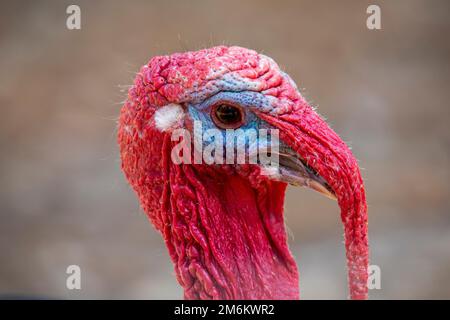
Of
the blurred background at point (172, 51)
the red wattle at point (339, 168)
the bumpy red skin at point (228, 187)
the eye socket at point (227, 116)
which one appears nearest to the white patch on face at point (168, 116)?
the bumpy red skin at point (228, 187)

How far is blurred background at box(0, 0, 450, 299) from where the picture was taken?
18.5ft

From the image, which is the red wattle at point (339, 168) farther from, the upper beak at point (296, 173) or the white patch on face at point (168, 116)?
the white patch on face at point (168, 116)

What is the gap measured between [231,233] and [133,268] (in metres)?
3.29

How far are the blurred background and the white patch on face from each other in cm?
340

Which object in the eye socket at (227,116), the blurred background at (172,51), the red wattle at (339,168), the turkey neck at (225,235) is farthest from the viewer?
the blurred background at (172,51)

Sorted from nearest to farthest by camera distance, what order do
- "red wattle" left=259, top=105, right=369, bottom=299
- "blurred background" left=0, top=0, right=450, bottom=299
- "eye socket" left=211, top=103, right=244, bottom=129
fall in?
"red wattle" left=259, top=105, right=369, bottom=299 < "eye socket" left=211, top=103, right=244, bottom=129 < "blurred background" left=0, top=0, right=450, bottom=299

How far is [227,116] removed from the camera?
222 cm

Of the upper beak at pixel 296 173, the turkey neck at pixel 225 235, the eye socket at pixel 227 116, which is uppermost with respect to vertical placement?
the eye socket at pixel 227 116

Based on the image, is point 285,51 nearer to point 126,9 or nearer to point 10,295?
point 126,9

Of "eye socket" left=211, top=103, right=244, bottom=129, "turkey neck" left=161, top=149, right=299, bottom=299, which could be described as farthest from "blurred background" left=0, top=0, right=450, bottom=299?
"eye socket" left=211, top=103, right=244, bottom=129

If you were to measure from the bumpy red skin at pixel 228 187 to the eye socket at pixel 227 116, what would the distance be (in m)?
0.06

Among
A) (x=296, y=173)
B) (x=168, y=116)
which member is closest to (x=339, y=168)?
(x=296, y=173)

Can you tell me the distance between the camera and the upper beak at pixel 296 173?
2166 mm

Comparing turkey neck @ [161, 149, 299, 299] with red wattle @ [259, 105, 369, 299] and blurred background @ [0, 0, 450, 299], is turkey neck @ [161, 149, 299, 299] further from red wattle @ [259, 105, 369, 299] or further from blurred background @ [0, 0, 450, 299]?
blurred background @ [0, 0, 450, 299]
